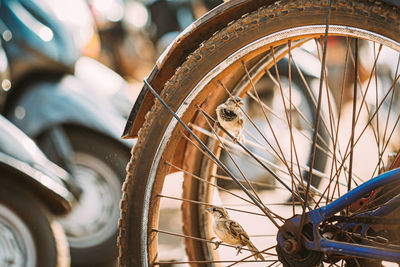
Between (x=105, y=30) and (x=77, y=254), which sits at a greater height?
(x=105, y=30)

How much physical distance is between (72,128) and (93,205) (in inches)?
15.3

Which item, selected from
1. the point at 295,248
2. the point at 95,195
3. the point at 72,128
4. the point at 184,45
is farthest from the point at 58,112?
the point at 295,248

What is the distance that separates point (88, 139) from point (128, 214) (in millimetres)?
1135

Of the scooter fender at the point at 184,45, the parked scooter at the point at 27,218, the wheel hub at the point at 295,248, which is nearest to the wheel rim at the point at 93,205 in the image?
the parked scooter at the point at 27,218

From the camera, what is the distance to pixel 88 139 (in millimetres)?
2537

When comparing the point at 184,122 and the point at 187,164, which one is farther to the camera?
the point at 187,164

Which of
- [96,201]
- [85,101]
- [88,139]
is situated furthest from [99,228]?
[85,101]

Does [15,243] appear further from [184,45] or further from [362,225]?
[362,225]

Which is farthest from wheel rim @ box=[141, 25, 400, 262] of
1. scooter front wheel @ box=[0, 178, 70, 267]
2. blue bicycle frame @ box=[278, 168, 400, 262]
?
scooter front wheel @ box=[0, 178, 70, 267]

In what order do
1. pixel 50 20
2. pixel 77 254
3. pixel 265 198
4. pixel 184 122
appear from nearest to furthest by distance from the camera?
pixel 184 122, pixel 77 254, pixel 50 20, pixel 265 198

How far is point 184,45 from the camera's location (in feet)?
4.83

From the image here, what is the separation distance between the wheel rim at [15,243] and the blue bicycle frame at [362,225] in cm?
111

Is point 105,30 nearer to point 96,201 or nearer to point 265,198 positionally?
point 265,198

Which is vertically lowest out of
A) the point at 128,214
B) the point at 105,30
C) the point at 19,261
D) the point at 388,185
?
the point at 388,185
